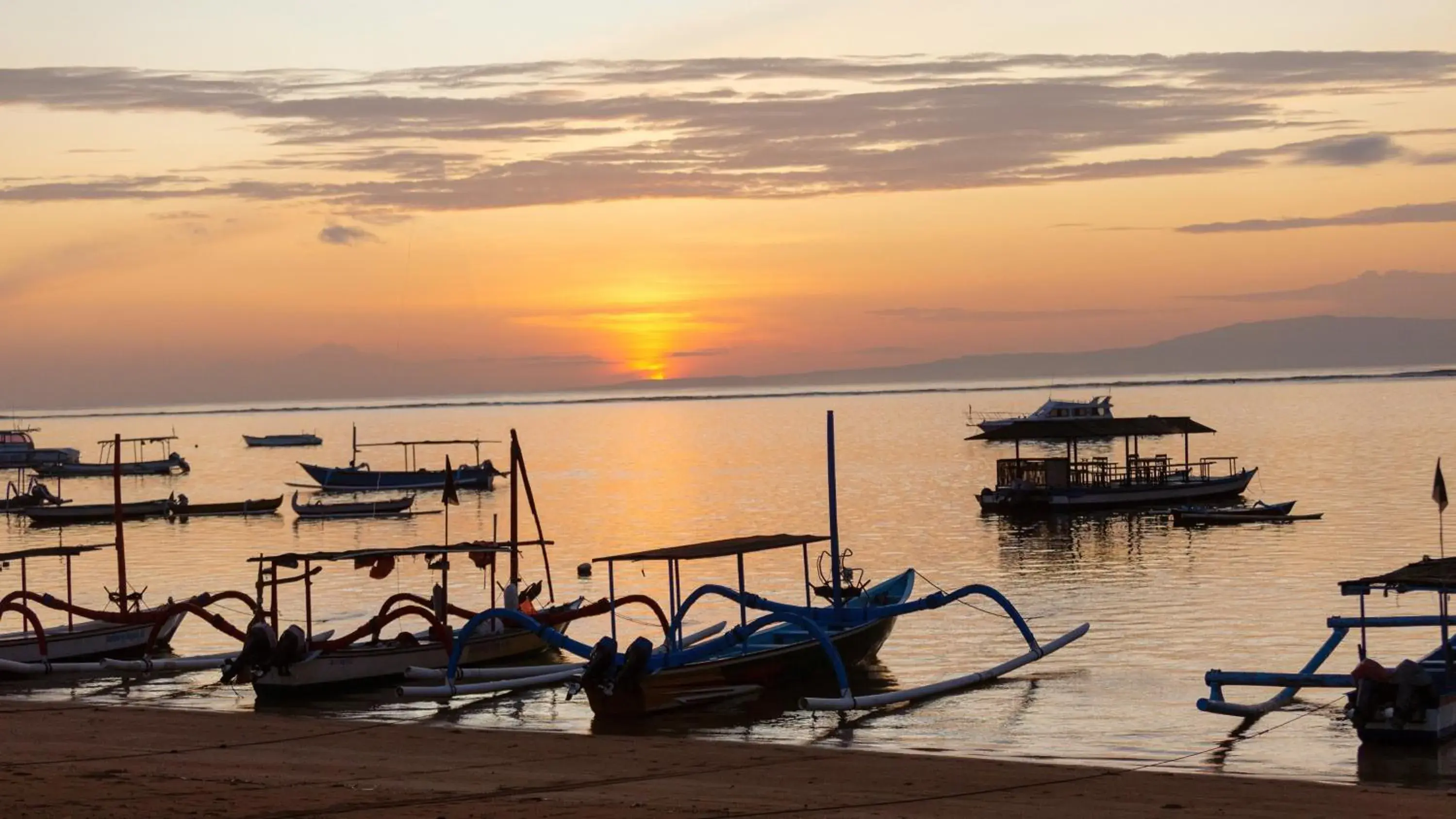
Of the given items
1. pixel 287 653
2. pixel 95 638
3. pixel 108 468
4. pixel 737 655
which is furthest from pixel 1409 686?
pixel 108 468

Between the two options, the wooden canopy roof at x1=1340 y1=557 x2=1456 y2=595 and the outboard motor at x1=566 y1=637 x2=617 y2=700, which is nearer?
the wooden canopy roof at x1=1340 y1=557 x2=1456 y2=595

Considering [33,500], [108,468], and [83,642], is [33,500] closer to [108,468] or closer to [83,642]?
[108,468]

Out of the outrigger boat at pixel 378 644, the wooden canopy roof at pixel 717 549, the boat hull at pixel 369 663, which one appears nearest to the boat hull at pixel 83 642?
the outrigger boat at pixel 378 644

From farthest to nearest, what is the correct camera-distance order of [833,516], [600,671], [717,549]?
[833,516]
[717,549]
[600,671]

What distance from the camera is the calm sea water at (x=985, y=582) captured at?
2556 centimetres

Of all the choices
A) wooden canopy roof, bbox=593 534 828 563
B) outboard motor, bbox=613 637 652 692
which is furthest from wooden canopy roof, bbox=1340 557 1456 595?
outboard motor, bbox=613 637 652 692

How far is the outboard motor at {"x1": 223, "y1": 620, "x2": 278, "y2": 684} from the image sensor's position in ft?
97.0

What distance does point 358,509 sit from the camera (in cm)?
9669

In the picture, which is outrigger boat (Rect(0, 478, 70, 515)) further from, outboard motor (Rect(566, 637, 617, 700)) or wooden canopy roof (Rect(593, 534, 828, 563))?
outboard motor (Rect(566, 637, 617, 700))

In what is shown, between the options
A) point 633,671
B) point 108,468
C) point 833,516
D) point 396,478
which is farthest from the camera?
point 108,468

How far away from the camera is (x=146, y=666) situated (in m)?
33.8

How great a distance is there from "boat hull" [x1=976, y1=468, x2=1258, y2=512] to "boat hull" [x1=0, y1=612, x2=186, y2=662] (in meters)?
47.8

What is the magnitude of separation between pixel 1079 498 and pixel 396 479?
5634 centimetres

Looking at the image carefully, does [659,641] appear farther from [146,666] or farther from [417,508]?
[417,508]
